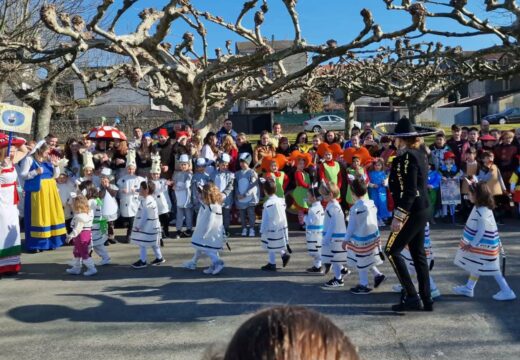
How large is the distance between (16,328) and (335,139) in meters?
7.68

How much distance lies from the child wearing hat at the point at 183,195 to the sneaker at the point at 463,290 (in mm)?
5204

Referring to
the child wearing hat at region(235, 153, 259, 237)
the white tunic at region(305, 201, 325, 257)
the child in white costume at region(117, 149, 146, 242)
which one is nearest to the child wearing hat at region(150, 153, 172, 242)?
the child in white costume at region(117, 149, 146, 242)

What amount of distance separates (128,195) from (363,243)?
500 centimetres

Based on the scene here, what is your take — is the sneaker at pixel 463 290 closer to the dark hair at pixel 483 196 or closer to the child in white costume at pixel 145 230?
the dark hair at pixel 483 196

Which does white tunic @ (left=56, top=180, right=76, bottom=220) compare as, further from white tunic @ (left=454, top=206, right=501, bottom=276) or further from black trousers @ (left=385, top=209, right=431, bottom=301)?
white tunic @ (left=454, top=206, right=501, bottom=276)

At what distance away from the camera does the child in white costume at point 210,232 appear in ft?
23.4

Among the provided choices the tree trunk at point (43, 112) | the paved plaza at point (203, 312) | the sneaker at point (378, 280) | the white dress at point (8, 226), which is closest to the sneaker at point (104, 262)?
the paved plaza at point (203, 312)

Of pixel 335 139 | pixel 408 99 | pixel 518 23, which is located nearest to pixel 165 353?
pixel 335 139

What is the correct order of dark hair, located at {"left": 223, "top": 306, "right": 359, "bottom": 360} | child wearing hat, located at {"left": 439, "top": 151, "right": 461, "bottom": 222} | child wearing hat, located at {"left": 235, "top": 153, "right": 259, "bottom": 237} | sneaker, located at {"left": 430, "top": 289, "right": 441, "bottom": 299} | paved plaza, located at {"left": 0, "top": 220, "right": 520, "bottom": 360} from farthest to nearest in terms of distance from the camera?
child wearing hat, located at {"left": 439, "top": 151, "right": 461, "bottom": 222} < child wearing hat, located at {"left": 235, "top": 153, "right": 259, "bottom": 237} < sneaker, located at {"left": 430, "top": 289, "right": 441, "bottom": 299} < paved plaza, located at {"left": 0, "top": 220, "right": 520, "bottom": 360} < dark hair, located at {"left": 223, "top": 306, "right": 359, "bottom": 360}

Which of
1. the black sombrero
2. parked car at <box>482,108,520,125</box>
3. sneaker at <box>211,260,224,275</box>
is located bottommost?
sneaker at <box>211,260,224,275</box>

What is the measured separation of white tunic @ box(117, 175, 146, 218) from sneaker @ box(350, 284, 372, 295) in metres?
4.91

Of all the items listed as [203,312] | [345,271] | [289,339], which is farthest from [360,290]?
[289,339]

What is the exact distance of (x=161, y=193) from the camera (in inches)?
370

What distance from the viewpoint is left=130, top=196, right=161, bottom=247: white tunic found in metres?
7.56
